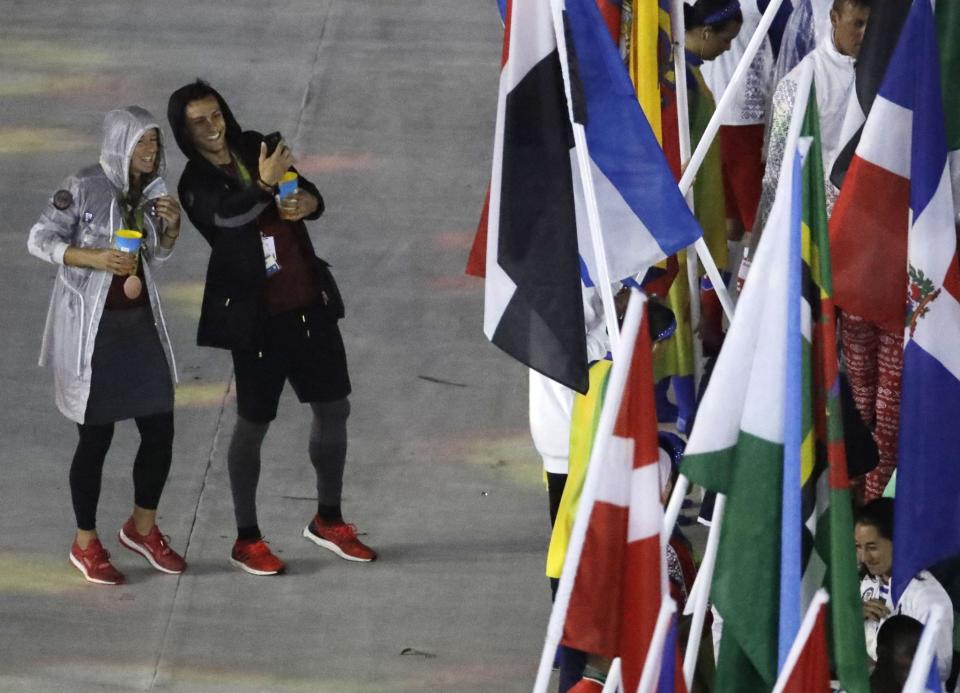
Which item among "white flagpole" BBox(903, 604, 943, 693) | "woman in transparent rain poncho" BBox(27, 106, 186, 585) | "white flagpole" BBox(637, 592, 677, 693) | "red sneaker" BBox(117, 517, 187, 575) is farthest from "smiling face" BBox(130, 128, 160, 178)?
"white flagpole" BBox(903, 604, 943, 693)

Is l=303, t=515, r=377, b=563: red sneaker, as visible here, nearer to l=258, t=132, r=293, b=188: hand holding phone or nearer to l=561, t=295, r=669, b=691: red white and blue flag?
l=258, t=132, r=293, b=188: hand holding phone

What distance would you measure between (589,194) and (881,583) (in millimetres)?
1673

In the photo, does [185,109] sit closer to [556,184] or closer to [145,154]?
[145,154]

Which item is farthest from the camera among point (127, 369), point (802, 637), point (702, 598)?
point (127, 369)

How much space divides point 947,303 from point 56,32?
7.57 metres

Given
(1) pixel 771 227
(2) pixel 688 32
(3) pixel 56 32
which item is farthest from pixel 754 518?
(3) pixel 56 32

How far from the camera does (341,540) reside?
6.87 metres

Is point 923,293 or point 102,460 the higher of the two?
point 923,293

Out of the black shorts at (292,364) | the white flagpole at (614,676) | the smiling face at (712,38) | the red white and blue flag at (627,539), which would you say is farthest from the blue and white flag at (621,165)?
the smiling face at (712,38)

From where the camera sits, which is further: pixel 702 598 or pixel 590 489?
pixel 702 598

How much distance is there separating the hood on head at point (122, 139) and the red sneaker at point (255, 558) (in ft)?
4.19

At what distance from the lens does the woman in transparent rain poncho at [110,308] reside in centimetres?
631

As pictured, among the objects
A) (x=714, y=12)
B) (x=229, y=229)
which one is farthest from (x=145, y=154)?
(x=714, y=12)

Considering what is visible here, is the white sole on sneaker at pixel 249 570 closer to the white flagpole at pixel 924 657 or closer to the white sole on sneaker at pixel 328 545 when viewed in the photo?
the white sole on sneaker at pixel 328 545
